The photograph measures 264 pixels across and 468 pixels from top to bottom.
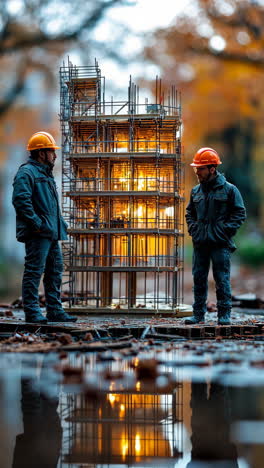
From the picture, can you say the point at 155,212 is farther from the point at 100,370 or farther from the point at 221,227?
the point at 100,370

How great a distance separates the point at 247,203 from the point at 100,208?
28.8m

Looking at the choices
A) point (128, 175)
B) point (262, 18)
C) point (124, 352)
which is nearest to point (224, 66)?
point (262, 18)

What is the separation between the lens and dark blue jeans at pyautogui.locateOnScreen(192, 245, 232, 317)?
923cm

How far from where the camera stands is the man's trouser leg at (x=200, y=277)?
9406 millimetres

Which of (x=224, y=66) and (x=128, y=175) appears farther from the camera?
(x=224, y=66)

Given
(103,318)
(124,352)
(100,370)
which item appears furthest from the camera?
(103,318)

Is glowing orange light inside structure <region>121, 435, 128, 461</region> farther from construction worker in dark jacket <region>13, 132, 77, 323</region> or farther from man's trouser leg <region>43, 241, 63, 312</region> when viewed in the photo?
man's trouser leg <region>43, 241, 63, 312</region>

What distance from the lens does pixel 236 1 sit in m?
26.8

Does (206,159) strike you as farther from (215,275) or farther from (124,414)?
(124,414)

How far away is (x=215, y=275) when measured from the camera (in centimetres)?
931

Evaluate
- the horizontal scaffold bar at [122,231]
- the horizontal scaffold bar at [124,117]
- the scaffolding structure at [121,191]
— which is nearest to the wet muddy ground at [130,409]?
the horizontal scaffold bar at [122,231]

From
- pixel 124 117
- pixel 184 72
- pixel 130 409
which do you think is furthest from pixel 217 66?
pixel 130 409

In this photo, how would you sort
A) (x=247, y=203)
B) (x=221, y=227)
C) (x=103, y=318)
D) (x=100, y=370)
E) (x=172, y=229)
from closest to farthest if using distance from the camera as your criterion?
(x=100, y=370)
(x=221, y=227)
(x=103, y=318)
(x=172, y=229)
(x=247, y=203)

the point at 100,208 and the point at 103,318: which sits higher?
the point at 100,208
